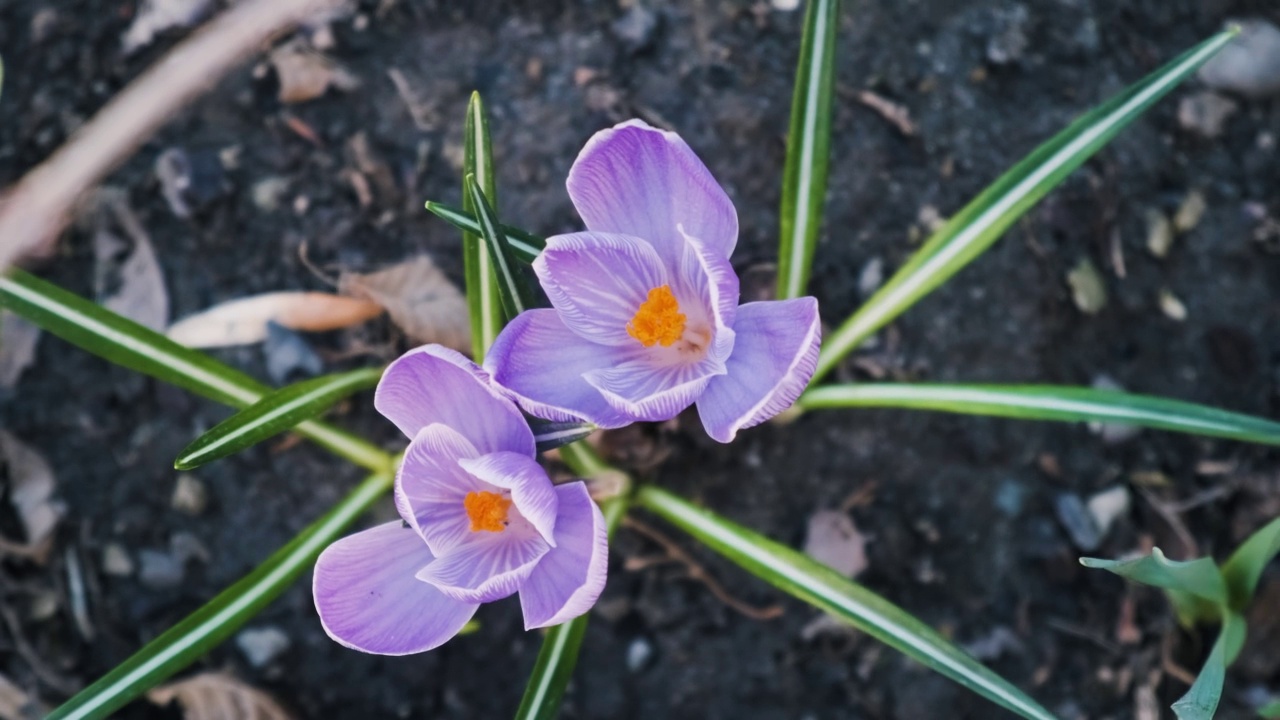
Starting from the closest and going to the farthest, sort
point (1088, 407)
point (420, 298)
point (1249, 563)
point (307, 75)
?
point (1088, 407) < point (1249, 563) < point (420, 298) < point (307, 75)

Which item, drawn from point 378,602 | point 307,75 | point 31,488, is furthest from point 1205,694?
point 31,488

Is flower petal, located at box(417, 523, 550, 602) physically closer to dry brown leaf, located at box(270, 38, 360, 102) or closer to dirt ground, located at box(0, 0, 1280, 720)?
dirt ground, located at box(0, 0, 1280, 720)

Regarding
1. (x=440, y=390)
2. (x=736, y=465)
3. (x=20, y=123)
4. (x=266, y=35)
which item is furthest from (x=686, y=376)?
(x=20, y=123)

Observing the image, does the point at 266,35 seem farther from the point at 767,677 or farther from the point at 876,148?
the point at 767,677

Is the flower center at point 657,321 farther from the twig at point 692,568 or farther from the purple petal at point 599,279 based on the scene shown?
the twig at point 692,568

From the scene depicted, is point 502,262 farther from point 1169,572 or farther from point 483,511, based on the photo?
point 1169,572

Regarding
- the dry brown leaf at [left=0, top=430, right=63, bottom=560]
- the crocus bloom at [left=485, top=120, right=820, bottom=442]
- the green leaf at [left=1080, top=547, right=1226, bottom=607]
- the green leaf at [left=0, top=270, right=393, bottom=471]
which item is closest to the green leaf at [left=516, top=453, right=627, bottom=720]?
the crocus bloom at [left=485, top=120, right=820, bottom=442]
